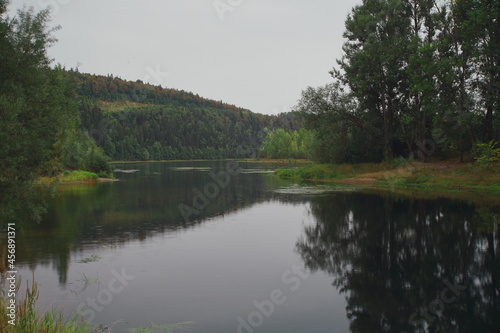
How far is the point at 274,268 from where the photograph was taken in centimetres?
1441

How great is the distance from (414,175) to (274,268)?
33255 millimetres

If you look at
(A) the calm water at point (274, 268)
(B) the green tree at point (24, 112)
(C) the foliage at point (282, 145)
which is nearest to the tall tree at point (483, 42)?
(A) the calm water at point (274, 268)

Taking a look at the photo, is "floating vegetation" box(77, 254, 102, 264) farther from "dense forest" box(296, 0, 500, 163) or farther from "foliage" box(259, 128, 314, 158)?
"foliage" box(259, 128, 314, 158)

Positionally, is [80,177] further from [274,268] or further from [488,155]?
[488,155]

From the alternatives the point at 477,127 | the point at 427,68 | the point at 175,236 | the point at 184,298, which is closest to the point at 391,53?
the point at 427,68

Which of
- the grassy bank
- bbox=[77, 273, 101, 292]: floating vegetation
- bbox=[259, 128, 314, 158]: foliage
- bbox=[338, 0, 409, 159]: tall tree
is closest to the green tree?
bbox=[77, 273, 101, 292]: floating vegetation

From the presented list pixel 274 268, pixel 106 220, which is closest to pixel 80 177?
pixel 106 220

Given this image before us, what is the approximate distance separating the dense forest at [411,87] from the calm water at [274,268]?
1659cm

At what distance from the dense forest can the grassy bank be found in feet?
6.07

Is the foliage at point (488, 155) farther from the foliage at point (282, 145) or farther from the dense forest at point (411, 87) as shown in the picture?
the foliage at point (282, 145)

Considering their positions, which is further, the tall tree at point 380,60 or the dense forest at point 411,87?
the tall tree at point 380,60

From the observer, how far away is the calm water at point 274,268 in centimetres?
1008

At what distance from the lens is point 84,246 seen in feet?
56.2

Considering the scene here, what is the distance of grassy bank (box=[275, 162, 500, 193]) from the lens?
3722 cm
